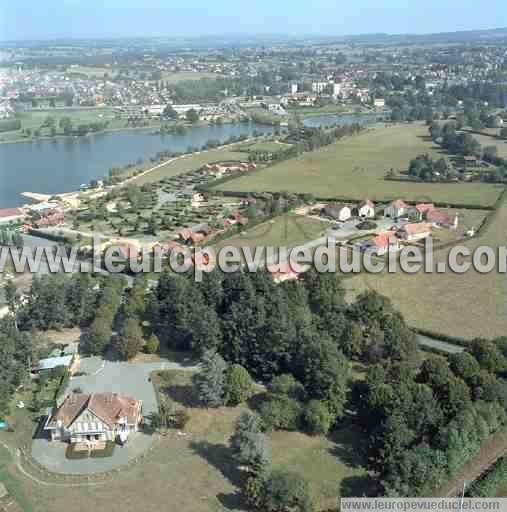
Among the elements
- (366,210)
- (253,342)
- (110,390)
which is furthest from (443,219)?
(110,390)

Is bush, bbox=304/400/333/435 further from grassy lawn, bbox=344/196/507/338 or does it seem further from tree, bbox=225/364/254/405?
grassy lawn, bbox=344/196/507/338

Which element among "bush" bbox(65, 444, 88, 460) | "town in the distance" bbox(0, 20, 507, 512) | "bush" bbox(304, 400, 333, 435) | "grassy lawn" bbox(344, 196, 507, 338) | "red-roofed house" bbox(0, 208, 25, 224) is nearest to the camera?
"town in the distance" bbox(0, 20, 507, 512)

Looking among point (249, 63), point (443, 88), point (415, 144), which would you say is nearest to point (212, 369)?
point (415, 144)

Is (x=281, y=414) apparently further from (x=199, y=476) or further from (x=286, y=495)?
(x=286, y=495)

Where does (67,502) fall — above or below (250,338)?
below

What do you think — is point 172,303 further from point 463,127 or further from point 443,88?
point 443,88

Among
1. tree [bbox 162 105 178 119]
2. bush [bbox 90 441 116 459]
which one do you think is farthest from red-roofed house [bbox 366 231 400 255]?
tree [bbox 162 105 178 119]
